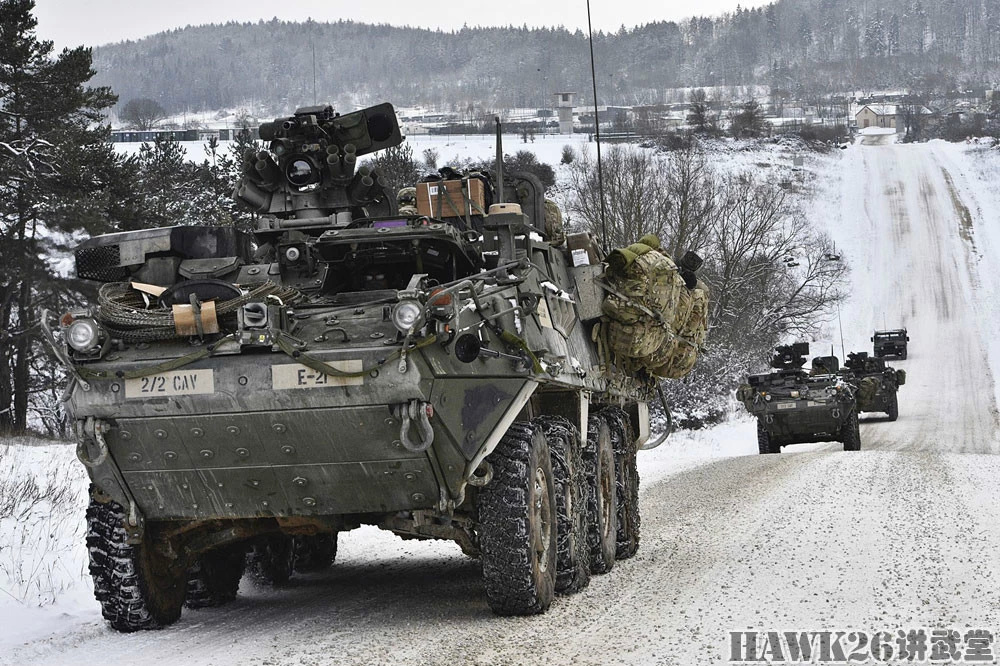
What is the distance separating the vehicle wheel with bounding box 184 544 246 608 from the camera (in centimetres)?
910

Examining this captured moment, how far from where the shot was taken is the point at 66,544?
435 inches

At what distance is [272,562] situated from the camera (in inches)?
408

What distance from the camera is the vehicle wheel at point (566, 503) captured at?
8633mm

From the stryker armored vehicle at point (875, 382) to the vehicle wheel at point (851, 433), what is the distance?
6753 millimetres

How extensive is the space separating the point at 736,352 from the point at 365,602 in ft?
90.2

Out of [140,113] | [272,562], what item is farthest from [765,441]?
[140,113]

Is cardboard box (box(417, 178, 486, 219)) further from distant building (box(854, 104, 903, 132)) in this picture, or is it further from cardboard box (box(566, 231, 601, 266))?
distant building (box(854, 104, 903, 132))

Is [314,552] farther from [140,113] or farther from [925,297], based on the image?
[140,113]

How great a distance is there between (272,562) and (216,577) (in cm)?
106

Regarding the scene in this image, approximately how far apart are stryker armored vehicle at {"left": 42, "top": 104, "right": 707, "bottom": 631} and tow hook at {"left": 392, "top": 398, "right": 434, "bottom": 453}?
0.01 metres

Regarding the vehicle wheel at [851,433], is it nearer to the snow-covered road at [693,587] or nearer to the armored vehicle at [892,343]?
the snow-covered road at [693,587]

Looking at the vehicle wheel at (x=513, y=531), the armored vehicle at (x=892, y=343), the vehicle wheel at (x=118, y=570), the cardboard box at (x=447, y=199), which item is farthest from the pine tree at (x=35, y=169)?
the armored vehicle at (x=892, y=343)

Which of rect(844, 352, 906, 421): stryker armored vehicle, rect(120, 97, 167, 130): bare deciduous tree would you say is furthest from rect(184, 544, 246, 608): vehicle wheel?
rect(120, 97, 167, 130): bare deciduous tree

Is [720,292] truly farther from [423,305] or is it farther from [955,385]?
[423,305]
